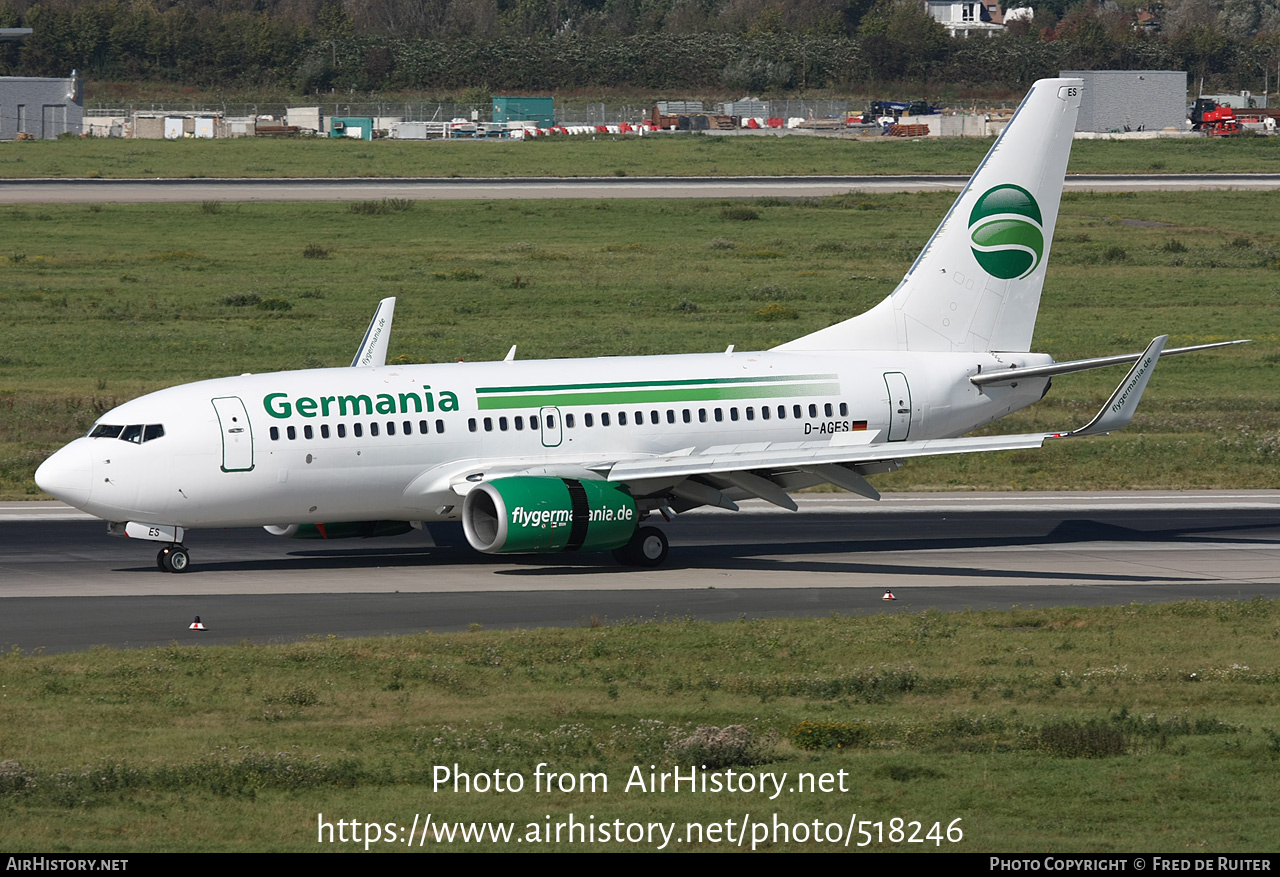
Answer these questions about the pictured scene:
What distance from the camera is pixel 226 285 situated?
8575 cm

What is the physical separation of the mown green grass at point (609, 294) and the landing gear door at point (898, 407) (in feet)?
32.0

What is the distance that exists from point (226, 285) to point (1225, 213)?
68934mm

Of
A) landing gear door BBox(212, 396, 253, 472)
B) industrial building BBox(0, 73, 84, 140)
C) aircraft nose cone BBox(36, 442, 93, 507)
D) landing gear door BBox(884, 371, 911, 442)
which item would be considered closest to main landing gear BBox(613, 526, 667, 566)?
landing gear door BBox(884, 371, 911, 442)

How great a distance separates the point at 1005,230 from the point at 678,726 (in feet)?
83.0

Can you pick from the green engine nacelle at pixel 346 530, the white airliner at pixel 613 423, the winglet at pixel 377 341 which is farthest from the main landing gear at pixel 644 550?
the winglet at pixel 377 341

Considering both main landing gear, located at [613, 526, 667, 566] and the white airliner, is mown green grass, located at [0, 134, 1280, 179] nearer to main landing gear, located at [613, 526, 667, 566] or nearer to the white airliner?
→ the white airliner

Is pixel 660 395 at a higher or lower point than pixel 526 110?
lower

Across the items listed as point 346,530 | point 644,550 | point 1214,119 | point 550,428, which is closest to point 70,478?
point 346,530

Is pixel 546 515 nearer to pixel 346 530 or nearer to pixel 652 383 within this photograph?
pixel 652 383

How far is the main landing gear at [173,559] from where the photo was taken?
124 feet

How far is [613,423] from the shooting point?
40.1 metres

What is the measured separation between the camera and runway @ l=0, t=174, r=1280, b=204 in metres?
118

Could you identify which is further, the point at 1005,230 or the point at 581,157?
the point at 581,157

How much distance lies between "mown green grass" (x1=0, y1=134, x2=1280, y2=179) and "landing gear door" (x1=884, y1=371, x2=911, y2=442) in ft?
318
